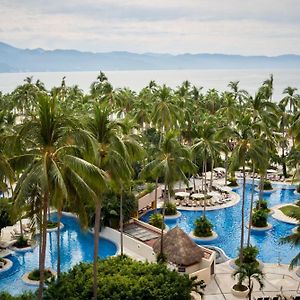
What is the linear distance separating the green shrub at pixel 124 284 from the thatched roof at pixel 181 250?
5.23 meters

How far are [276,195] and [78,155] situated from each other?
114 ft

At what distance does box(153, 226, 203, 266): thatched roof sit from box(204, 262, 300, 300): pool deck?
179 cm

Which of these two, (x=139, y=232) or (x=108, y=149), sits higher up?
(x=108, y=149)

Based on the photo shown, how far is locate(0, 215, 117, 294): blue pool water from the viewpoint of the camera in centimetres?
2731

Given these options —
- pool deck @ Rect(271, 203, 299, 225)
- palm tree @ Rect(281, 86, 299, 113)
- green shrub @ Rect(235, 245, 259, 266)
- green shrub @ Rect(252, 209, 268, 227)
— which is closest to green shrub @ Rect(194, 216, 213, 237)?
green shrub @ Rect(252, 209, 268, 227)

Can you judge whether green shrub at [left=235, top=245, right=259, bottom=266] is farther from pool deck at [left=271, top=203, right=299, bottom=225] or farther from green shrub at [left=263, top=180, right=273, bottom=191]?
green shrub at [left=263, top=180, right=273, bottom=191]

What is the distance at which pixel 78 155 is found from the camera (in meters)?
16.6

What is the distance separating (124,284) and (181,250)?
7.98 m

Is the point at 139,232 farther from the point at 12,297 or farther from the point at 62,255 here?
the point at 12,297

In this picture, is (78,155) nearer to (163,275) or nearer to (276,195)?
(163,275)

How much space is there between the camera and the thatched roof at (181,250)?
2716 cm

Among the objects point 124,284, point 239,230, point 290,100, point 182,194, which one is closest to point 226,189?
point 182,194

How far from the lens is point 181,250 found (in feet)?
90.1

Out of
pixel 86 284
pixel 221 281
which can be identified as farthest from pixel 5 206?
pixel 221 281
